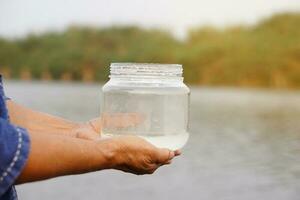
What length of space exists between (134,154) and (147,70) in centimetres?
23

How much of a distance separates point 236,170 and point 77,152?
1469cm

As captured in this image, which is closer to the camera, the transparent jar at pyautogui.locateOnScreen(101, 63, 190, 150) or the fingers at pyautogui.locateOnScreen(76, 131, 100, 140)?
the transparent jar at pyautogui.locateOnScreen(101, 63, 190, 150)

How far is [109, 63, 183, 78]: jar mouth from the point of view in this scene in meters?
1.94

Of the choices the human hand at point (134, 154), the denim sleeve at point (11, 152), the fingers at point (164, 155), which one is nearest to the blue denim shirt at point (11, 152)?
the denim sleeve at point (11, 152)

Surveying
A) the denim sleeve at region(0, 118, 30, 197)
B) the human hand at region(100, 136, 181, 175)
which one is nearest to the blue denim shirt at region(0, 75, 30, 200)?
the denim sleeve at region(0, 118, 30, 197)

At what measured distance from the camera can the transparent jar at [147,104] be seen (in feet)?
6.40

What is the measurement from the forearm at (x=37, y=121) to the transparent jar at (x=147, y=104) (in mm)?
251

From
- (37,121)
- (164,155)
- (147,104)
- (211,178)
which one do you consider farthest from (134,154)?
(211,178)

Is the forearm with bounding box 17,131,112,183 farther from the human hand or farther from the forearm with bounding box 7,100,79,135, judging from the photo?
the forearm with bounding box 7,100,79,135

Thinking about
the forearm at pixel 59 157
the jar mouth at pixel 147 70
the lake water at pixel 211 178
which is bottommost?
the lake water at pixel 211 178

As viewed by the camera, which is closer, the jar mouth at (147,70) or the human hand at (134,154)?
the human hand at (134,154)

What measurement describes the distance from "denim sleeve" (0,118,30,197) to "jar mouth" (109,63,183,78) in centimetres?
48

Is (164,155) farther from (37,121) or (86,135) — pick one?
(37,121)

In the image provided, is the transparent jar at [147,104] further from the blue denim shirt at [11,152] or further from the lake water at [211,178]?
the lake water at [211,178]
